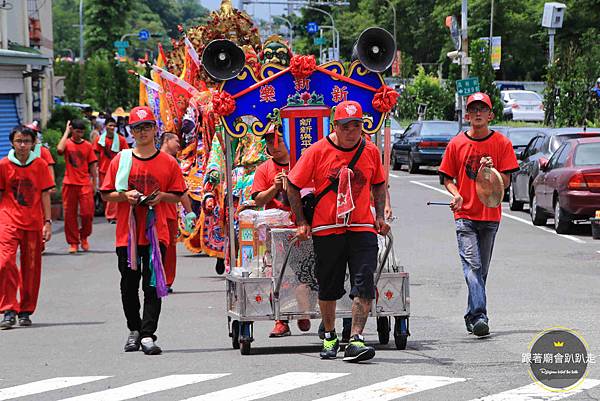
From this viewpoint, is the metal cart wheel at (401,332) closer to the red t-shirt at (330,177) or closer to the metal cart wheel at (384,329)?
the metal cart wheel at (384,329)

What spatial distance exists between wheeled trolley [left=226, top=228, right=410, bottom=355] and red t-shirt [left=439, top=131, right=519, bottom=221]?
1.00m

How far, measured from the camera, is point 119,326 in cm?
1168

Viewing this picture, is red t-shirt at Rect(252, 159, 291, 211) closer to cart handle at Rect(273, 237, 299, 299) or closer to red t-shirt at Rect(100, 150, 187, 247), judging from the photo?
red t-shirt at Rect(100, 150, 187, 247)

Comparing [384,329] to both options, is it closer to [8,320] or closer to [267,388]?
[267,388]

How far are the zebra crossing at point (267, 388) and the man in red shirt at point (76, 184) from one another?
10.4 metres

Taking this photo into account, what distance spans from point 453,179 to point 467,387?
9.34ft

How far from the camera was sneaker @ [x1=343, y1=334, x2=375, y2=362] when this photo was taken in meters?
8.87

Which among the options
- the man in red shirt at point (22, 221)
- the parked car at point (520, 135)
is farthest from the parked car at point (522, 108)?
the man in red shirt at point (22, 221)

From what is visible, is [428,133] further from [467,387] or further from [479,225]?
[467,387]

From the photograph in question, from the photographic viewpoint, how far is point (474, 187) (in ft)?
33.6

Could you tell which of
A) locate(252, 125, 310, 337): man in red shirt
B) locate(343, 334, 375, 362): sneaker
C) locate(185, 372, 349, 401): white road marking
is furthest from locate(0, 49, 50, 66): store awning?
locate(185, 372, 349, 401): white road marking

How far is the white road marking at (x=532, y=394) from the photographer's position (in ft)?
24.7

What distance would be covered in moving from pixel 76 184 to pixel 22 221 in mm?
6986

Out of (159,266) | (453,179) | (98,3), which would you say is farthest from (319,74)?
(98,3)
